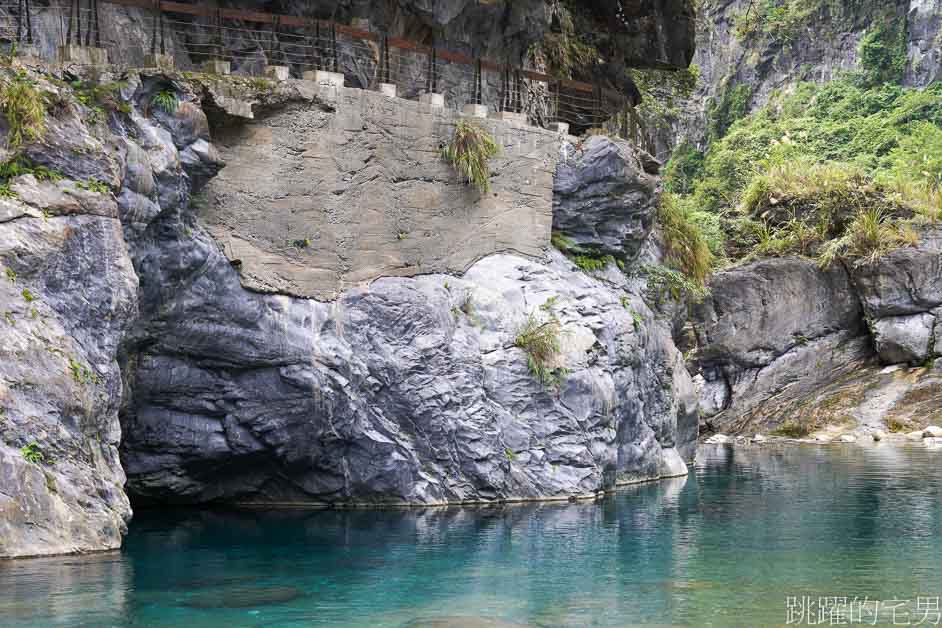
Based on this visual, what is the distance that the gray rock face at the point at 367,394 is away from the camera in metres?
17.3

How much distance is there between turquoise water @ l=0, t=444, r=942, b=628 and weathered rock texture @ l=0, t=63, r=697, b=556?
657 millimetres

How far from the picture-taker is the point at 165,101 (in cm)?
1639

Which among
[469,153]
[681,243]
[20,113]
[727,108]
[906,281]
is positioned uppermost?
[727,108]

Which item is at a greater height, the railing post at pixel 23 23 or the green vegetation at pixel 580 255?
the railing post at pixel 23 23

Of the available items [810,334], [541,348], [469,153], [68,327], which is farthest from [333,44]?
[810,334]

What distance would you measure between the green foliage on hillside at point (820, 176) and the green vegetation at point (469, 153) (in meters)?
8.16

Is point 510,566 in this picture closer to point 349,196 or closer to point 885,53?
point 349,196

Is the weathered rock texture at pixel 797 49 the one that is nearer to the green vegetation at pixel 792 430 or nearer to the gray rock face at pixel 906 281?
the gray rock face at pixel 906 281

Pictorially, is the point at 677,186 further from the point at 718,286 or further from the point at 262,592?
the point at 262,592

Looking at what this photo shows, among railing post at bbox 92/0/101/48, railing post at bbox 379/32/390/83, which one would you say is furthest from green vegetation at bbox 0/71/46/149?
railing post at bbox 379/32/390/83

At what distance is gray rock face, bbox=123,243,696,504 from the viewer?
56.9ft

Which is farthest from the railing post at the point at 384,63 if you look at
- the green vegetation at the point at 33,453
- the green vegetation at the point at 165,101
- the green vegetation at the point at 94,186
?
the green vegetation at the point at 33,453

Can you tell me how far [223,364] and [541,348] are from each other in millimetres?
5199

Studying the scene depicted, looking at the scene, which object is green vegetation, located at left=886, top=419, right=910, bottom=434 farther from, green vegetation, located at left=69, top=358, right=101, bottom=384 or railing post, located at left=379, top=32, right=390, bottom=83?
green vegetation, located at left=69, top=358, right=101, bottom=384
